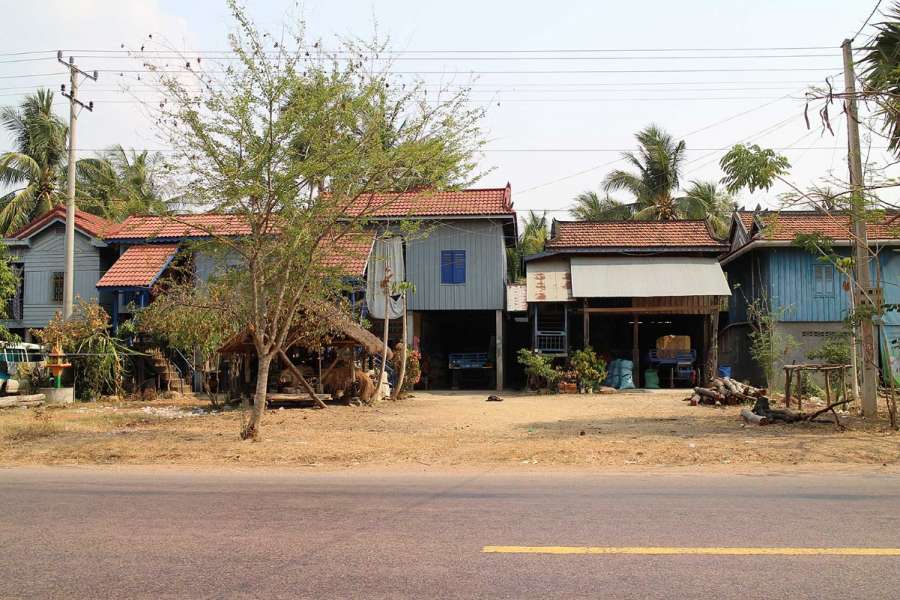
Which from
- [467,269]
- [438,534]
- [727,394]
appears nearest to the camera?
[438,534]

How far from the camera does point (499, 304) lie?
1054 inches

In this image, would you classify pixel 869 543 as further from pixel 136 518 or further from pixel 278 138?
pixel 278 138

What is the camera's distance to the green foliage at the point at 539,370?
23.9 metres

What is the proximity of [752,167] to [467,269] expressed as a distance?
47.8ft

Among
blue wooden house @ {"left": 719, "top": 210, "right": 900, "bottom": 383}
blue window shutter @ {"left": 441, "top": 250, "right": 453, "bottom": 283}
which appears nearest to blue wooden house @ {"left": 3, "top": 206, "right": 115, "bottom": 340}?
blue window shutter @ {"left": 441, "top": 250, "right": 453, "bottom": 283}

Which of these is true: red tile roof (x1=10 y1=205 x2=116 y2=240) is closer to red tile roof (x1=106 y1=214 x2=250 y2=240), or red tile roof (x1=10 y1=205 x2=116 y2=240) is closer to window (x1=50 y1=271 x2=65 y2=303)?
window (x1=50 y1=271 x2=65 y2=303)

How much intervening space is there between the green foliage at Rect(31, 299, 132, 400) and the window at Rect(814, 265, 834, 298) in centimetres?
2194

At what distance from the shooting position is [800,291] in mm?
25000

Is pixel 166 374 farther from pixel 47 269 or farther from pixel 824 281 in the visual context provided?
pixel 824 281

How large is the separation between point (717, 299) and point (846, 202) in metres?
12.3

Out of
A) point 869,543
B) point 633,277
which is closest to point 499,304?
point 633,277

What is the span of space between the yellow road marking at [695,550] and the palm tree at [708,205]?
106 ft

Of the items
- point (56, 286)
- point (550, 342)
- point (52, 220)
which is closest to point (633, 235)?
point (550, 342)

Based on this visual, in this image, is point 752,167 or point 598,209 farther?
point 598,209
